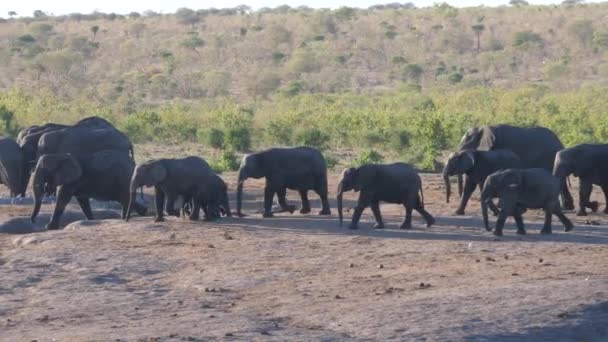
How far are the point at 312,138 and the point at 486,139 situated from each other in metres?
11.7

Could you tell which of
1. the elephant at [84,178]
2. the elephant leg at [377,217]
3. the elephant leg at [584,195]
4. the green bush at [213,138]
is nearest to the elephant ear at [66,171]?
the elephant at [84,178]

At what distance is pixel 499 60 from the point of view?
220 feet

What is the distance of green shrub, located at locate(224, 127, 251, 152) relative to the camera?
31.7m

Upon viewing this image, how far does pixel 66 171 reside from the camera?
59.8 feet

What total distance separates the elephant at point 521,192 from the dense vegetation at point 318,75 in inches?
397

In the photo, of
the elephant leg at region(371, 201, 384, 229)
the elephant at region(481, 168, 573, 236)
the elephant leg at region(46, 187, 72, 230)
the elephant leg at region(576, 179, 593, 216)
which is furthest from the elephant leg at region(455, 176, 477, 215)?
the elephant leg at region(46, 187, 72, 230)

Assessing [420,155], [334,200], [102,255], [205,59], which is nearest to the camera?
[102,255]

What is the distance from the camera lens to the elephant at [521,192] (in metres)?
16.4

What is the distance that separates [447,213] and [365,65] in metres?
52.1

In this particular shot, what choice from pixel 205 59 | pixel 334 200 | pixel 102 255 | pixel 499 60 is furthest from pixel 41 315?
pixel 205 59

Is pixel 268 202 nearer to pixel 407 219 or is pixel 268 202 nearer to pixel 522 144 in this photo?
pixel 407 219

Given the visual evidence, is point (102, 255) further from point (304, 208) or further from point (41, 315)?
point (304, 208)

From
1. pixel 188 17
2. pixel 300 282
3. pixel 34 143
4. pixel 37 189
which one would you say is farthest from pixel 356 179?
pixel 188 17

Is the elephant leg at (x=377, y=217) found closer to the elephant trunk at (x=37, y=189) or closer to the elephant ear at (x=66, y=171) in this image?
the elephant ear at (x=66, y=171)
